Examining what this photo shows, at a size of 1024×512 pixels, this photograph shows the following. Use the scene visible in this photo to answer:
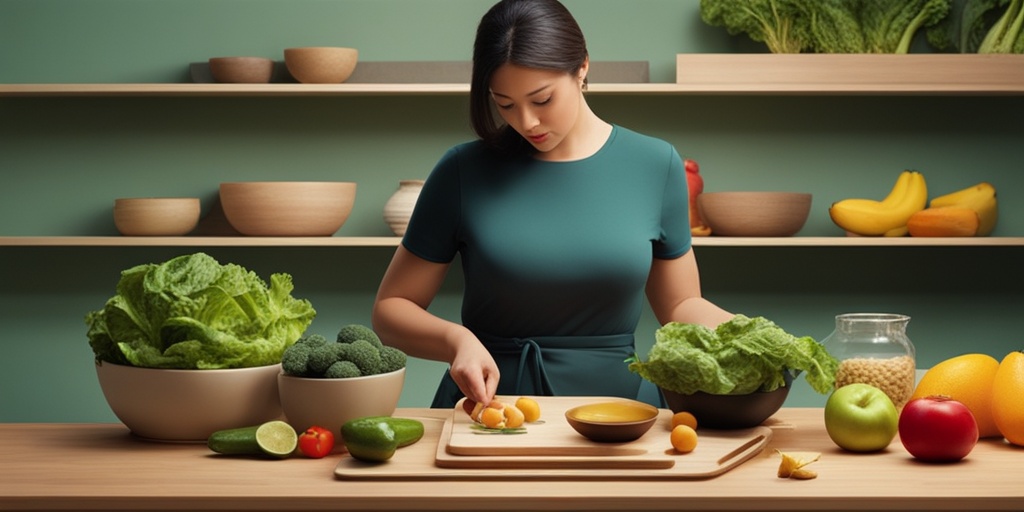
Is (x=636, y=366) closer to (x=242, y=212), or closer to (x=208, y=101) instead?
(x=242, y=212)

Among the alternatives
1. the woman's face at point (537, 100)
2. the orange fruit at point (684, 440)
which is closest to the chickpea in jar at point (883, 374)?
the orange fruit at point (684, 440)

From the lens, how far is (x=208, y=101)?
3.43m

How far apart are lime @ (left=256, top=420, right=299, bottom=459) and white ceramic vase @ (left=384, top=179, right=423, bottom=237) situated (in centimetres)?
183

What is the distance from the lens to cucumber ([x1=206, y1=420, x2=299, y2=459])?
137 centimetres

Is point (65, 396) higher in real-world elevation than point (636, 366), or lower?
lower

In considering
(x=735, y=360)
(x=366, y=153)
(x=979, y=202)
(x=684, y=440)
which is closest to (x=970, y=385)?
(x=735, y=360)

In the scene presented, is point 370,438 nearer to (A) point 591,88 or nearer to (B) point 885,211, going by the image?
(A) point 591,88

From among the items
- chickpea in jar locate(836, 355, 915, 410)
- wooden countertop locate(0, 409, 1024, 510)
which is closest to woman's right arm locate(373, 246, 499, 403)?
wooden countertop locate(0, 409, 1024, 510)

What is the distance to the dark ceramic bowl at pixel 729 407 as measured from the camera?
1.47m

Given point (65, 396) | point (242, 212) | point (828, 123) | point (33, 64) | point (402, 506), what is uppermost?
point (33, 64)

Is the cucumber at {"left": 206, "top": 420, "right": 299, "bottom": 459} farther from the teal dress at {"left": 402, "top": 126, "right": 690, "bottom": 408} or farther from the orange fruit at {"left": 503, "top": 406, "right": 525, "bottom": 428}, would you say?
the teal dress at {"left": 402, "top": 126, "right": 690, "bottom": 408}

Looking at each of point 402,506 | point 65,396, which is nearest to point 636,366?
point 402,506

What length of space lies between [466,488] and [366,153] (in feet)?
7.68

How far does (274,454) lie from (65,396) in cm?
245
